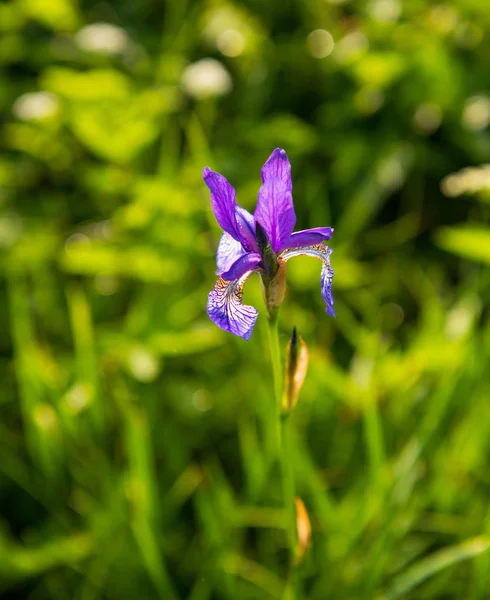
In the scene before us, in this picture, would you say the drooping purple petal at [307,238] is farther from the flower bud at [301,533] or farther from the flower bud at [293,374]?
the flower bud at [301,533]

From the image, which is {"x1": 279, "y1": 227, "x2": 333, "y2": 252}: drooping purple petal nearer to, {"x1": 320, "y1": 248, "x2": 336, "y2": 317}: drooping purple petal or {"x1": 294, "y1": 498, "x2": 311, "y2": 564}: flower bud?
{"x1": 320, "y1": 248, "x2": 336, "y2": 317}: drooping purple petal

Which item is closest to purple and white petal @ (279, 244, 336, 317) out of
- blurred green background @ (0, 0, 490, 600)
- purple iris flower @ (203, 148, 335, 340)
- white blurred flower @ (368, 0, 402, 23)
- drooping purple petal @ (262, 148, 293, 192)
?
purple iris flower @ (203, 148, 335, 340)

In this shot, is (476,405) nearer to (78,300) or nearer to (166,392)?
(166,392)

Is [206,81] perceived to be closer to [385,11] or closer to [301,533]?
[385,11]

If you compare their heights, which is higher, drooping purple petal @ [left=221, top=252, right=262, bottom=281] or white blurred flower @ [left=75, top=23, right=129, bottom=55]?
white blurred flower @ [left=75, top=23, right=129, bottom=55]

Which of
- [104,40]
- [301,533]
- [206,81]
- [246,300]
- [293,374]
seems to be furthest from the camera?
[104,40]

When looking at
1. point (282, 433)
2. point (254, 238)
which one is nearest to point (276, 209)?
point (254, 238)

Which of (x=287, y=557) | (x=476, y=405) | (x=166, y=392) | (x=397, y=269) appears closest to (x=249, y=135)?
(x=397, y=269)
